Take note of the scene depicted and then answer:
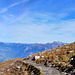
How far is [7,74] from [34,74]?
913cm

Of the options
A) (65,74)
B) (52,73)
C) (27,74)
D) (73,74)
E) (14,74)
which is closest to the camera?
(73,74)

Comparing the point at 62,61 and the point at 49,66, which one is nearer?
the point at 49,66

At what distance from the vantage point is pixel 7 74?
1003 inches

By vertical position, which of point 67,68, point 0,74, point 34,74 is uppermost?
point 67,68

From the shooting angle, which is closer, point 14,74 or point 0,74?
A: point 14,74

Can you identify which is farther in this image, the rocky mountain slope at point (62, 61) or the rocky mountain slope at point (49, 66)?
the rocky mountain slope at point (49, 66)

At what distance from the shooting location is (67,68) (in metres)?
18.0

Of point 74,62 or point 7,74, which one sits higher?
point 74,62

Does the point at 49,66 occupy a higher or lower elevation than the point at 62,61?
lower

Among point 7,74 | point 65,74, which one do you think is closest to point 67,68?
point 65,74

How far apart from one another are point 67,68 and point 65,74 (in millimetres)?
1801

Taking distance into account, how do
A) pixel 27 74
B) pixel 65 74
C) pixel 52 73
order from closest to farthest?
pixel 65 74 → pixel 52 73 → pixel 27 74

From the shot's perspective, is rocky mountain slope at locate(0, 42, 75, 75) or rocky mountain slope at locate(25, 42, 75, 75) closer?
rocky mountain slope at locate(25, 42, 75, 75)

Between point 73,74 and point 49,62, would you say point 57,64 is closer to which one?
point 49,62
